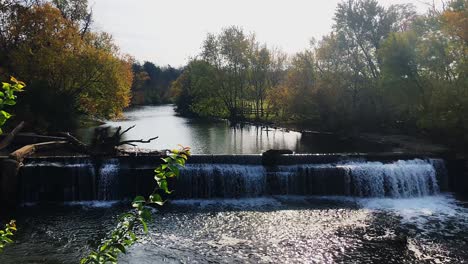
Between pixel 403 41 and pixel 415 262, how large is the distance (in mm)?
23151

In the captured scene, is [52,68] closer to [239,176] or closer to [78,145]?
[78,145]

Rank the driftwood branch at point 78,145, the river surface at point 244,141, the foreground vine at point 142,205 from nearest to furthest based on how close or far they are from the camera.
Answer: the foreground vine at point 142,205 < the driftwood branch at point 78,145 < the river surface at point 244,141

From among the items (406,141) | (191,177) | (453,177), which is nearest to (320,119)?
(406,141)

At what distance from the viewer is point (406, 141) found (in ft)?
101

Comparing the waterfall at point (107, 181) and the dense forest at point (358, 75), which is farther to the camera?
the dense forest at point (358, 75)

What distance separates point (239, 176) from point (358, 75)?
25.5 m

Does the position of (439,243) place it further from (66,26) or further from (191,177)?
(66,26)

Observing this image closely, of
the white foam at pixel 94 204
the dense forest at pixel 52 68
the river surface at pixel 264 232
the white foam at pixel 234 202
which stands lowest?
the river surface at pixel 264 232

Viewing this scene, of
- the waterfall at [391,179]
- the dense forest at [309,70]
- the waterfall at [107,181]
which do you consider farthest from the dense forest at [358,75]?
the waterfall at [107,181]

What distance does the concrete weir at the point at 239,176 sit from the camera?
59.8 ft

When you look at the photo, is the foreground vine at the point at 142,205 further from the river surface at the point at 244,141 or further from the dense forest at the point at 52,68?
the dense forest at the point at 52,68

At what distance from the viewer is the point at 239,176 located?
65.1ft

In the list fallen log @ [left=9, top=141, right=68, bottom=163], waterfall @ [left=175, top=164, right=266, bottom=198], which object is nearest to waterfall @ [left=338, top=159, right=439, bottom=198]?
waterfall @ [left=175, top=164, right=266, bottom=198]

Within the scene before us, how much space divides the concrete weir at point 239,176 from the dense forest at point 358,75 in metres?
8.08
